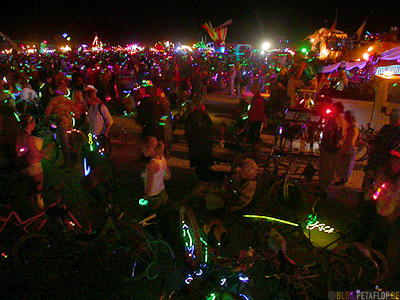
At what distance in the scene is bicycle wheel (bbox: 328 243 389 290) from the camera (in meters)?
3.49

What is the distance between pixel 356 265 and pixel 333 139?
9.72 feet

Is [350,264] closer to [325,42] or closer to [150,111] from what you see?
[150,111]

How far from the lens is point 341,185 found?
684cm

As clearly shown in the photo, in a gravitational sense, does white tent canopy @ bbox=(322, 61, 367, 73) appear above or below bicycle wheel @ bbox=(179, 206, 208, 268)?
above

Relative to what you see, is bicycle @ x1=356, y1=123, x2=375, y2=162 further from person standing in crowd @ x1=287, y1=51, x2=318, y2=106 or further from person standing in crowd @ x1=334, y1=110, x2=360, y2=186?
person standing in crowd @ x1=287, y1=51, x2=318, y2=106

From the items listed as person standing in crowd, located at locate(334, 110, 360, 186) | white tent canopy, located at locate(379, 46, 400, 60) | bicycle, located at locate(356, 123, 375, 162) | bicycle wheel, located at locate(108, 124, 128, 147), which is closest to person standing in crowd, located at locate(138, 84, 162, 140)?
bicycle wheel, located at locate(108, 124, 128, 147)

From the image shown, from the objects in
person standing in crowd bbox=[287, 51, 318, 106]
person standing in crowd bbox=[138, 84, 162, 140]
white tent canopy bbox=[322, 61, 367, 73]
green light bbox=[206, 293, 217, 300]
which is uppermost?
white tent canopy bbox=[322, 61, 367, 73]

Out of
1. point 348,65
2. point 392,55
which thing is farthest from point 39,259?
point 348,65

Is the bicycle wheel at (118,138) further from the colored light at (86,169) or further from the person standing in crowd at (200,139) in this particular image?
the person standing in crowd at (200,139)

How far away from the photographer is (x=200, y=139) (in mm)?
6250

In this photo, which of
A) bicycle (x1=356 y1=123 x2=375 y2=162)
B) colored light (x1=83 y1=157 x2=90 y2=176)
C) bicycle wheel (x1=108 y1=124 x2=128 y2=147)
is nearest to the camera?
colored light (x1=83 y1=157 x2=90 y2=176)

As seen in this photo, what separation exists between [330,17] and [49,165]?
137ft

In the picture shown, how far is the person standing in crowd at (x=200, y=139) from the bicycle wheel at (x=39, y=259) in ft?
9.94

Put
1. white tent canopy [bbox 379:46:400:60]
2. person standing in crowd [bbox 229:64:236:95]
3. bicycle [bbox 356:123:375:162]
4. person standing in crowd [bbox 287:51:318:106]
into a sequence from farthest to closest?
person standing in crowd [bbox 229:64:236:95], person standing in crowd [bbox 287:51:318:106], white tent canopy [bbox 379:46:400:60], bicycle [bbox 356:123:375:162]
